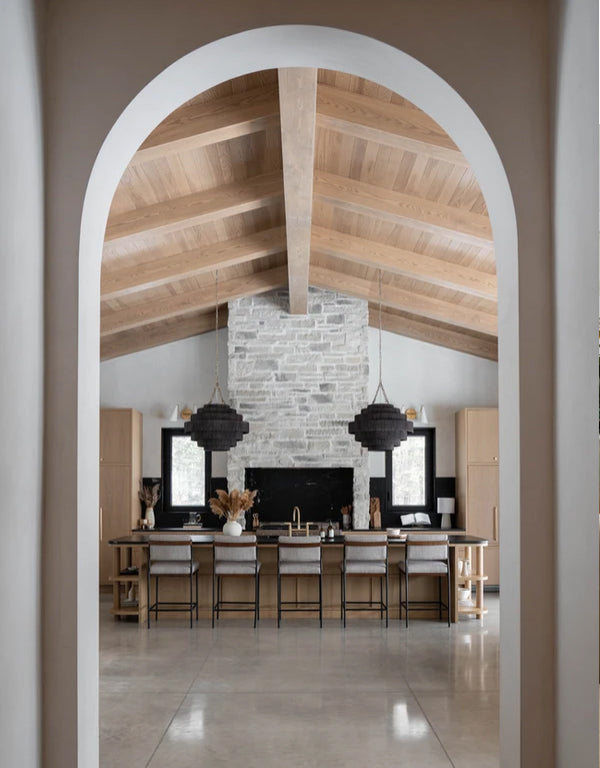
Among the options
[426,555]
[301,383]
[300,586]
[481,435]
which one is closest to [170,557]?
[300,586]

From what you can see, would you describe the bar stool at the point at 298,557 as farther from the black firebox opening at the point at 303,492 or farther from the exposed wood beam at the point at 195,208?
the exposed wood beam at the point at 195,208

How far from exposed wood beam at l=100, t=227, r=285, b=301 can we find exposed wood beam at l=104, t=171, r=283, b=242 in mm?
1372

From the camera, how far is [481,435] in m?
10.9

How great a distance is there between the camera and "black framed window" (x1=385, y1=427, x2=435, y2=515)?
11414mm

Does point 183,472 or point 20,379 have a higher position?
point 20,379

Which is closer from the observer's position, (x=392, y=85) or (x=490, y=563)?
(x=392, y=85)

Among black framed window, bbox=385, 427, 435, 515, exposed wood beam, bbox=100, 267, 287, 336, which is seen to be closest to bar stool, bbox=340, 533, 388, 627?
black framed window, bbox=385, 427, 435, 515

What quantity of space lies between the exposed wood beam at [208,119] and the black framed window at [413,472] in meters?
6.85

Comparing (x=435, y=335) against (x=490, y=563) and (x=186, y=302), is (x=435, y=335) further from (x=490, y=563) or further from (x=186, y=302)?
(x=186, y=302)

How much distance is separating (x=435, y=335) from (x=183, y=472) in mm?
3933

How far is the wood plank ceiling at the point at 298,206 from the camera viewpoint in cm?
521

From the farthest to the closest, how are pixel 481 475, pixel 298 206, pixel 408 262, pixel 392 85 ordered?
pixel 481 475
pixel 408 262
pixel 298 206
pixel 392 85

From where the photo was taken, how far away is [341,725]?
5031mm

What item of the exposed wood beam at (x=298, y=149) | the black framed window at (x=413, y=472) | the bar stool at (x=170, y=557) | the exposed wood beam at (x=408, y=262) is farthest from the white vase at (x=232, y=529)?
the black framed window at (x=413, y=472)
